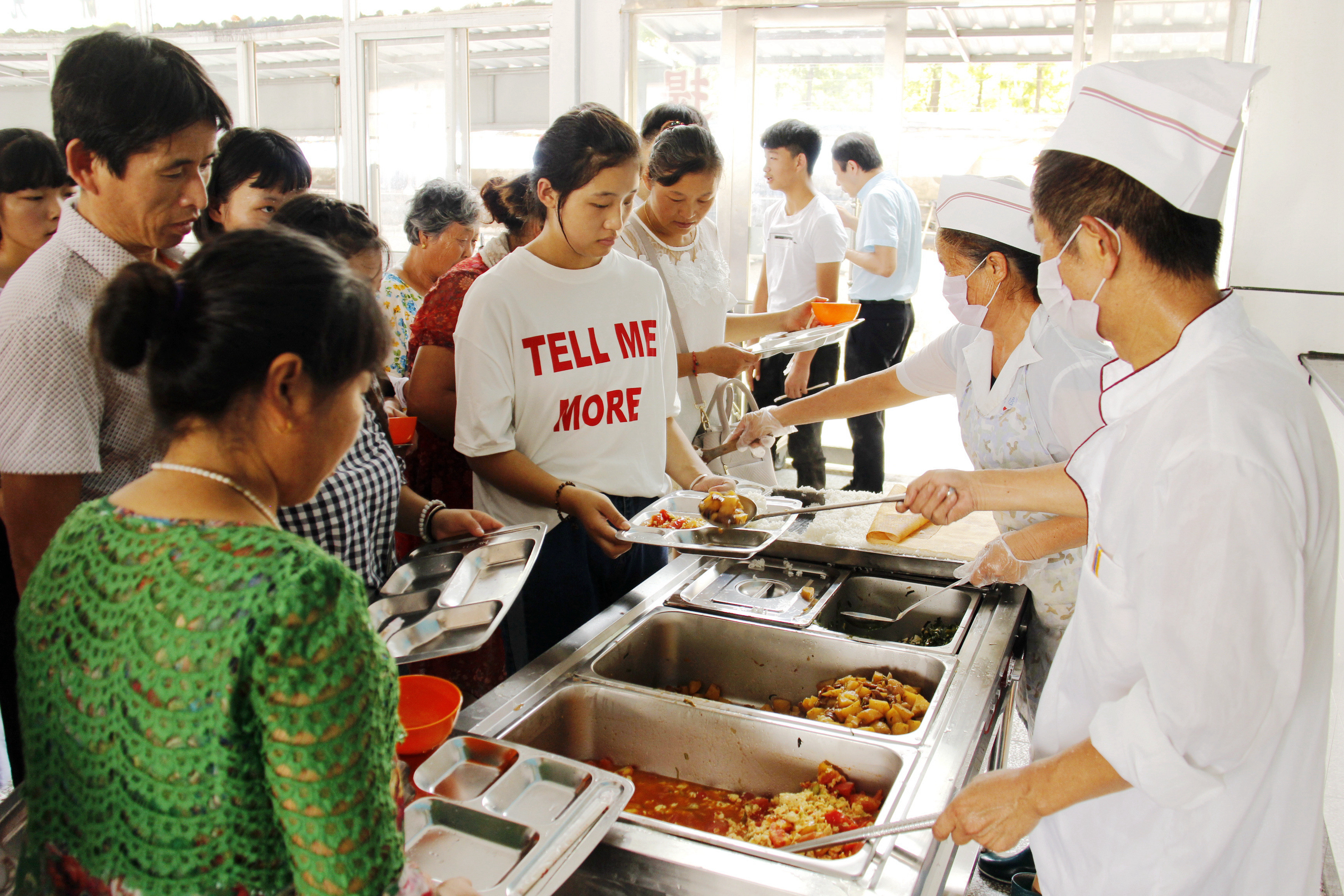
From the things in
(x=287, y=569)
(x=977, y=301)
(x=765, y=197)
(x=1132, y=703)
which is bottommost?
(x=1132, y=703)

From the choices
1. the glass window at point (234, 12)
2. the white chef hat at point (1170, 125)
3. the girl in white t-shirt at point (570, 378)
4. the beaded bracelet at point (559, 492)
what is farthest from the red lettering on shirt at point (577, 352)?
the glass window at point (234, 12)

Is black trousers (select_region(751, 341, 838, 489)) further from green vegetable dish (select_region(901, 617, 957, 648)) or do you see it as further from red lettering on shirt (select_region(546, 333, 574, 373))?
red lettering on shirt (select_region(546, 333, 574, 373))

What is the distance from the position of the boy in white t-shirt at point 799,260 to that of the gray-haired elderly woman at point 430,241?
5.02 ft

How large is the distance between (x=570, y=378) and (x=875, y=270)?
3.29 meters

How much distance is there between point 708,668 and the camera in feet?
5.88

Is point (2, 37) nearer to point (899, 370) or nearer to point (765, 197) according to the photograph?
point (765, 197)

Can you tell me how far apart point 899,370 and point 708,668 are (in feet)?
3.29

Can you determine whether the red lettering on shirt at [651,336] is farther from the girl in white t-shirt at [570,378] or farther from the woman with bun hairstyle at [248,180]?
the woman with bun hairstyle at [248,180]

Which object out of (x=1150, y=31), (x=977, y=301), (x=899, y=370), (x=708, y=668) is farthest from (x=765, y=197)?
(x=708, y=668)

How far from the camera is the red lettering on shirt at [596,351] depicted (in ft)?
6.25

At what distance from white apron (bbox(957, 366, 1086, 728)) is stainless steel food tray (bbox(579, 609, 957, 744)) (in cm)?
33

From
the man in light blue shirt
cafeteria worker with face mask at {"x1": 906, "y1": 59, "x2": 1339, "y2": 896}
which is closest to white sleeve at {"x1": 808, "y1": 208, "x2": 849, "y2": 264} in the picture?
the man in light blue shirt

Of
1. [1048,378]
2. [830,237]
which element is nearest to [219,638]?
[1048,378]

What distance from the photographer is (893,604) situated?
2049mm
